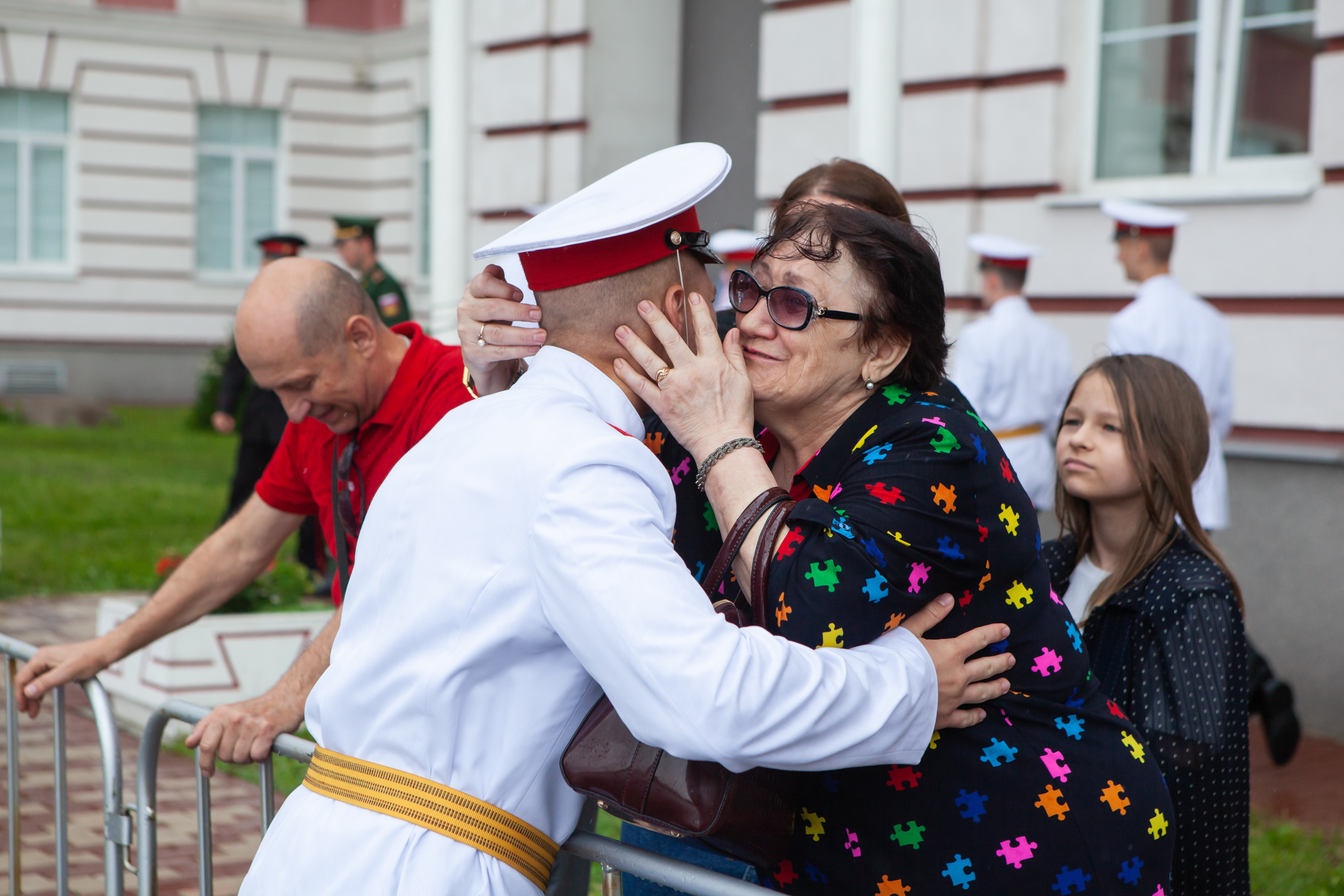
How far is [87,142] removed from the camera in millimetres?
20766

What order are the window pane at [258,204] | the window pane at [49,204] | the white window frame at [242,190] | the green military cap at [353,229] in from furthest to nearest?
the window pane at [258,204], the white window frame at [242,190], the window pane at [49,204], the green military cap at [353,229]

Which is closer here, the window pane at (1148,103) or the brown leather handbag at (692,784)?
the brown leather handbag at (692,784)

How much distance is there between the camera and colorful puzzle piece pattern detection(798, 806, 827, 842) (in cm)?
197

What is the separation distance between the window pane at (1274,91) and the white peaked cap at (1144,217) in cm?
88

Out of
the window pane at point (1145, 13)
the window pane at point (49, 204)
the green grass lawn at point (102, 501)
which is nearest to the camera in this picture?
the window pane at point (1145, 13)

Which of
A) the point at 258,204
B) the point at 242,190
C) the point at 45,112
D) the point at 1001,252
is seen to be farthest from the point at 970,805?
the point at 45,112

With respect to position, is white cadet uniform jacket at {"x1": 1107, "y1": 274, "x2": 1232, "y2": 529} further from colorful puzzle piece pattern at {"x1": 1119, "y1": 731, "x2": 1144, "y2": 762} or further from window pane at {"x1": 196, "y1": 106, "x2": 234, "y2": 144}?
window pane at {"x1": 196, "y1": 106, "x2": 234, "y2": 144}

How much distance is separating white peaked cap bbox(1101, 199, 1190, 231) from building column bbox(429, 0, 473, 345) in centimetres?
328

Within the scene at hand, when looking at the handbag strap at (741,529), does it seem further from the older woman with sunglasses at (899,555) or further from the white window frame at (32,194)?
the white window frame at (32,194)

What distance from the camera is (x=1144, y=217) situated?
19.6 feet

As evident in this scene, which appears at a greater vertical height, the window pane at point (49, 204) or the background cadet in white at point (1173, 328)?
the window pane at point (49, 204)

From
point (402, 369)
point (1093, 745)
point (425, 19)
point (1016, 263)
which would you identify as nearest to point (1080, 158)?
point (1016, 263)

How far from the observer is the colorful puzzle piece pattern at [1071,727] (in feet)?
6.57

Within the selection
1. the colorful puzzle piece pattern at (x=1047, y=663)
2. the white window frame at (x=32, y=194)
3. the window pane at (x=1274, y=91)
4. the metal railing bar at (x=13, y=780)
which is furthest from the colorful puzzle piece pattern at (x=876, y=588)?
the white window frame at (x=32, y=194)
